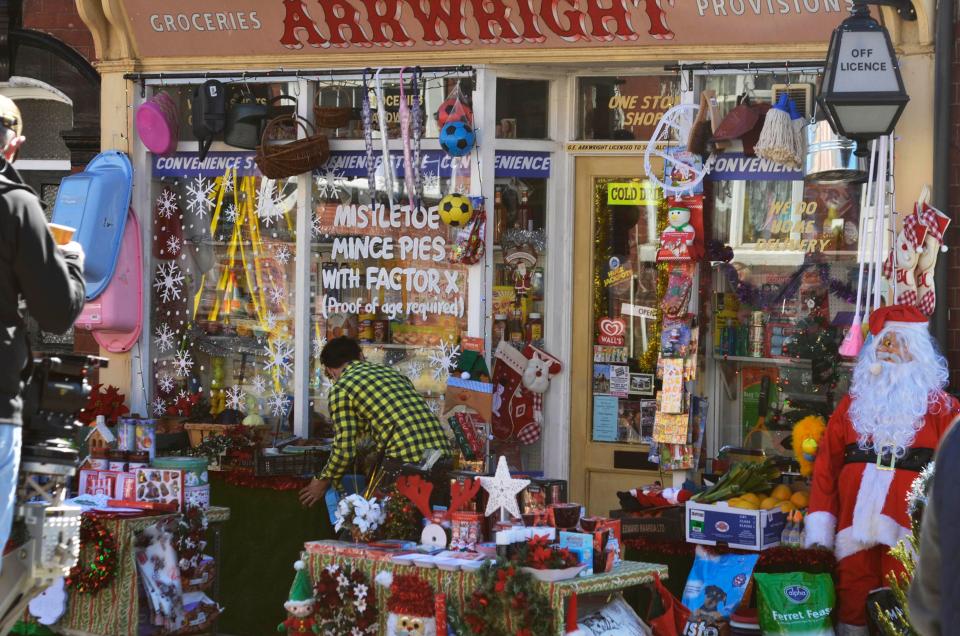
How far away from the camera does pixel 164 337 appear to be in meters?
9.77

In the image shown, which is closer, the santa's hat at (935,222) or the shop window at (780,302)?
the santa's hat at (935,222)

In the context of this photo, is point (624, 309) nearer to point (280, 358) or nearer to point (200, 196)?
Answer: point (280, 358)

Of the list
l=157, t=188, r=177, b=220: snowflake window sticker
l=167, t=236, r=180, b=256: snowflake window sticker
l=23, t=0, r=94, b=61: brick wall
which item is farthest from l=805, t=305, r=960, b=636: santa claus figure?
l=23, t=0, r=94, b=61: brick wall

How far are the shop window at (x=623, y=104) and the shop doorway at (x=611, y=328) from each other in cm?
17

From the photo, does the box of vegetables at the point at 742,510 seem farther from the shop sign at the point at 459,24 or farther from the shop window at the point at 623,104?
the shop sign at the point at 459,24

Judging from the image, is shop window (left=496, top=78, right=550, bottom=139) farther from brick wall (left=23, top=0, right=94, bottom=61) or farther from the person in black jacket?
the person in black jacket

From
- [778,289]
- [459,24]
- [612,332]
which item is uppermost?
[459,24]

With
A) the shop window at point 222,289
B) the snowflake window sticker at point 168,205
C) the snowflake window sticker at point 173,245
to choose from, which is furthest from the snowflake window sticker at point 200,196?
the snowflake window sticker at point 173,245

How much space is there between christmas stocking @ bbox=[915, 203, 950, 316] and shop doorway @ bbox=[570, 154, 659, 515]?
1.92 meters

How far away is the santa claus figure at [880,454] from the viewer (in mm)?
6793

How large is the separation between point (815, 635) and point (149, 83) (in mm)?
5816

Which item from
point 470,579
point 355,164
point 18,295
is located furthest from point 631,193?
point 18,295

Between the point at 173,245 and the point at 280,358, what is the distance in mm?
1154

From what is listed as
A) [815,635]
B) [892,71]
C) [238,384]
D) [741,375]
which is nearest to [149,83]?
[238,384]
